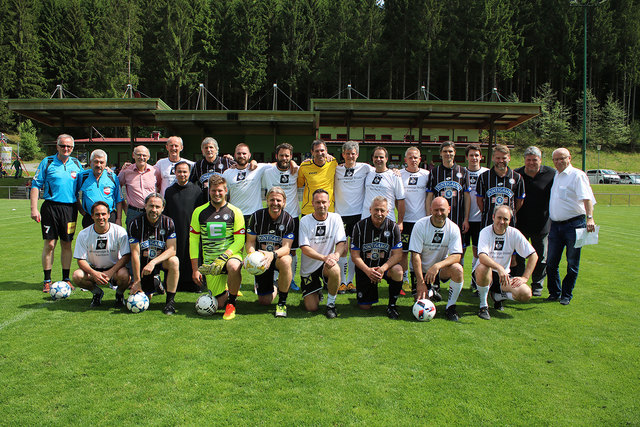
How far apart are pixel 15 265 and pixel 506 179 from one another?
27.3 feet

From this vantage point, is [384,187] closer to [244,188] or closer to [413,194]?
[413,194]

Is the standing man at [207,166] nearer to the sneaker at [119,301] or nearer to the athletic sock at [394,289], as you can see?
the sneaker at [119,301]

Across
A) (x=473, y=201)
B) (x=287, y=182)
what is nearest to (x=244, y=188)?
(x=287, y=182)

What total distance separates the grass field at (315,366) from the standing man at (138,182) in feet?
4.85

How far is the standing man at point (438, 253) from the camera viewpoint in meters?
4.66

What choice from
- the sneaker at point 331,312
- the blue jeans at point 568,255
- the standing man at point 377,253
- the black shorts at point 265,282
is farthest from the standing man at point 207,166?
the blue jeans at point 568,255

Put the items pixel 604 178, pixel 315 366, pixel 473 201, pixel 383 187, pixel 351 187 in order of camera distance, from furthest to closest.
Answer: pixel 604 178, pixel 473 201, pixel 351 187, pixel 383 187, pixel 315 366

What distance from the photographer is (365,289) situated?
16.2ft

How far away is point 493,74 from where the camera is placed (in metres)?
50.2

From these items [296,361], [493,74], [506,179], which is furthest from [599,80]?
[296,361]

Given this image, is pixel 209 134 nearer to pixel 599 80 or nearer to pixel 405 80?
pixel 405 80

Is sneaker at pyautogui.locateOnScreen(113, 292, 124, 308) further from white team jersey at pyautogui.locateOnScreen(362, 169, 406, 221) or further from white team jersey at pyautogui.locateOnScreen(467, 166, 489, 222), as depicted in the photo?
white team jersey at pyautogui.locateOnScreen(467, 166, 489, 222)

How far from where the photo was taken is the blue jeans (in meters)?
5.39

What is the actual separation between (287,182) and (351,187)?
0.94m
